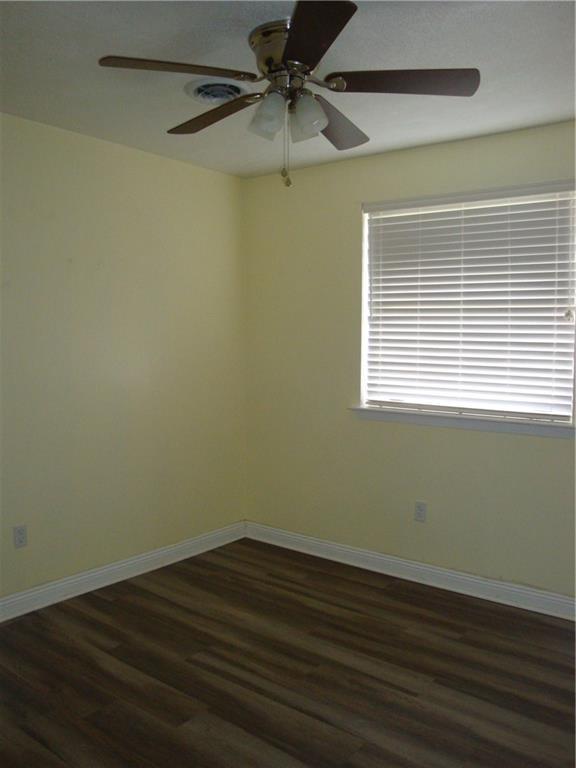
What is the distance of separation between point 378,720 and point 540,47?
8.33 ft

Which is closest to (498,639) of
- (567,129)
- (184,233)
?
(567,129)

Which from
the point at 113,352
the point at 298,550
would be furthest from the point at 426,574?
the point at 113,352

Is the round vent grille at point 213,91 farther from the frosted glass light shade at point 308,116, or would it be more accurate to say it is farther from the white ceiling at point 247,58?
the frosted glass light shade at point 308,116

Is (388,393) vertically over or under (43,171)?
under

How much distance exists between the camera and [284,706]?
8.25 feet

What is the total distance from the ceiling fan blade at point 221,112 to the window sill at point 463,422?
6.55 feet

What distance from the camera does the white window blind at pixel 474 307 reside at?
3.27 metres

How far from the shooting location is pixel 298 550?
14.0 ft

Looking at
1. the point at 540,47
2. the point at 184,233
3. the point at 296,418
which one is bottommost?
the point at 296,418

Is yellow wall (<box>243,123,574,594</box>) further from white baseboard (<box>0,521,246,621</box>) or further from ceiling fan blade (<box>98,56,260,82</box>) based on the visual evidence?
ceiling fan blade (<box>98,56,260,82</box>)

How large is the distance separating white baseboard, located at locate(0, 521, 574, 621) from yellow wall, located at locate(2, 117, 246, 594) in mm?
69

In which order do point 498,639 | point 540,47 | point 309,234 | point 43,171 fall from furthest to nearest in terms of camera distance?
point 309,234 → point 43,171 → point 498,639 → point 540,47

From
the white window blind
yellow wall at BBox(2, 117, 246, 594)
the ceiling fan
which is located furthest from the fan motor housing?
the white window blind

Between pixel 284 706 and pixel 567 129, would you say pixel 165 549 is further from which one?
pixel 567 129
